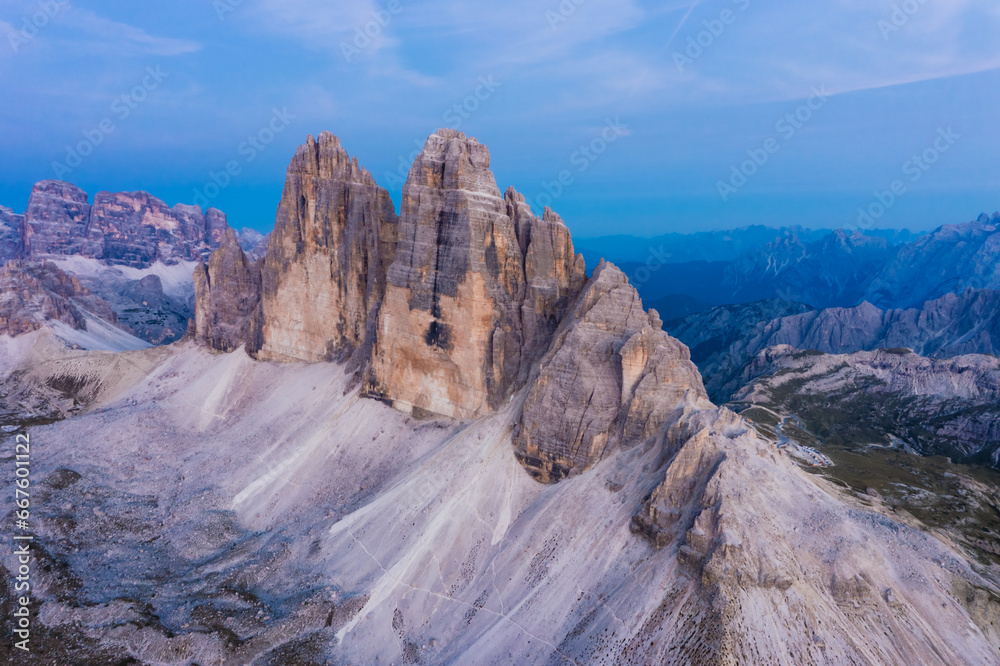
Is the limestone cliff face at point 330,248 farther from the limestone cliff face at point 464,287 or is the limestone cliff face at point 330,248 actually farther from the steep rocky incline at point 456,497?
the limestone cliff face at point 464,287

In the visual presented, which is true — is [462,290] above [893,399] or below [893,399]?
above

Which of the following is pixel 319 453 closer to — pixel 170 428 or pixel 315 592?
pixel 315 592

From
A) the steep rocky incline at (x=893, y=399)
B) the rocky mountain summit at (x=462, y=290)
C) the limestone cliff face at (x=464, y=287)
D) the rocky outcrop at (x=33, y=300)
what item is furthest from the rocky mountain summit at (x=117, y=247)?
the steep rocky incline at (x=893, y=399)

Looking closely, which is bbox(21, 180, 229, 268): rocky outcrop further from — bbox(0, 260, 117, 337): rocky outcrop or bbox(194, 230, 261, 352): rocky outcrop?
bbox(194, 230, 261, 352): rocky outcrop

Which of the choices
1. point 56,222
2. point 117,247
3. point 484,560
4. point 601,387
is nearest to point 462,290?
point 601,387

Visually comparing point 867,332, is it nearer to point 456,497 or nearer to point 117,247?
point 456,497

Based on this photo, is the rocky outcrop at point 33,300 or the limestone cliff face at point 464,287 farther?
the rocky outcrop at point 33,300
